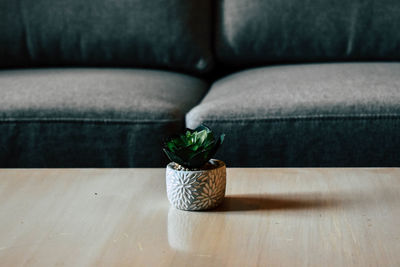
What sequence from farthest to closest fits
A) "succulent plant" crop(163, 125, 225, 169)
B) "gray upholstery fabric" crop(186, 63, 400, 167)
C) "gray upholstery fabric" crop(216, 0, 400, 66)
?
"gray upholstery fabric" crop(216, 0, 400, 66) < "gray upholstery fabric" crop(186, 63, 400, 167) < "succulent plant" crop(163, 125, 225, 169)

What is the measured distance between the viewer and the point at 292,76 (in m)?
1.41

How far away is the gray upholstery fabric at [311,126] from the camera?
1.15 meters

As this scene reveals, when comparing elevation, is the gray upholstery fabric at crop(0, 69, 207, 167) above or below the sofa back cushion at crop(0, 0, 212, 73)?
below

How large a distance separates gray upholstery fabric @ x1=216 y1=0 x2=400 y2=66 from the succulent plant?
98 cm

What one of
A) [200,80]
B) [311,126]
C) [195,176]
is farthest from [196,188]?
[200,80]

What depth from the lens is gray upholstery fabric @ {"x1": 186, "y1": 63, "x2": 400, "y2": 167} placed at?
115 centimetres

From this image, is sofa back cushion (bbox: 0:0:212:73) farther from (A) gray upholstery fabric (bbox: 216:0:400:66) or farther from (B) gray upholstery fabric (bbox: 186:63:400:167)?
(B) gray upholstery fabric (bbox: 186:63:400:167)

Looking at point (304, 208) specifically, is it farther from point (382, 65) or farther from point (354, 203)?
point (382, 65)

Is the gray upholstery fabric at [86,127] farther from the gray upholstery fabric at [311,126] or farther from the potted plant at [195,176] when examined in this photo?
the potted plant at [195,176]

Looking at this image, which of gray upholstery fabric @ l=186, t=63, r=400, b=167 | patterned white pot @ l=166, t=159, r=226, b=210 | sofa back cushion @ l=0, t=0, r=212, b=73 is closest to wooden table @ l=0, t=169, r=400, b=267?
patterned white pot @ l=166, t=159, r=226, b=210

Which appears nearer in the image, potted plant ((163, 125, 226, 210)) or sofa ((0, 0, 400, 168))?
potted plant ((163, 125, 226, 210))

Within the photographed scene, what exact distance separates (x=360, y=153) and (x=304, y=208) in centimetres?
49

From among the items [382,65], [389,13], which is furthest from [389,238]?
[389,13]

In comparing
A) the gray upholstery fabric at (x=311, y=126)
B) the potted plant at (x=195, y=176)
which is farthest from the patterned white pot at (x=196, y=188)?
the gray upholstery fabric at (x=311, y=126)
